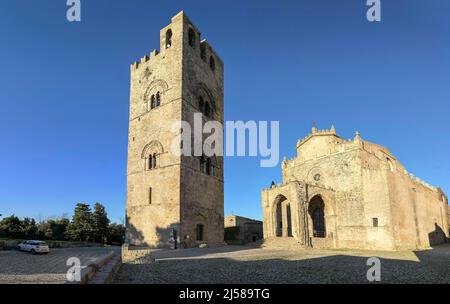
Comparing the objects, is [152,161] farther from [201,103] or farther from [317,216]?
[317,216]

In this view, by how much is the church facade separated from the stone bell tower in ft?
22.6

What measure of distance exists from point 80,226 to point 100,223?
96.4 inches

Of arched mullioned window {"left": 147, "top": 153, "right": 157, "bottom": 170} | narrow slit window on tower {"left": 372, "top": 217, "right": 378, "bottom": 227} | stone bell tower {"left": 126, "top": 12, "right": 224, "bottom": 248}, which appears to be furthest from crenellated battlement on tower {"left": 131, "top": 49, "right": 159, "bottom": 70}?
narrow slit window on tower {"left": 372, "top": 217, "right": 378, "bottom": 227}

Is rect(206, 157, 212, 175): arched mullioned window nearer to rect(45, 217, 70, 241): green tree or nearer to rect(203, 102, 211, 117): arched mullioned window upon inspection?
rect(203, 102, 211, 117): arched mullioned window

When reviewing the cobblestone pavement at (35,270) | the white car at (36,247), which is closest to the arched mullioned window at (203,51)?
the white car at (36,247)

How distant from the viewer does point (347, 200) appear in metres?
28.9

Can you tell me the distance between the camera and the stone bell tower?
910 inches

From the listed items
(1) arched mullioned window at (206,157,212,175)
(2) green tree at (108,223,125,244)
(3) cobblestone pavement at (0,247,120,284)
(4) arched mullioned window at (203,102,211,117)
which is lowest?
(2) green tree at (108,223,125,244)

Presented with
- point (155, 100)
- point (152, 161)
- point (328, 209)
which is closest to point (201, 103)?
point (155, 100)

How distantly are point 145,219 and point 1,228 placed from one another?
19.1 meters

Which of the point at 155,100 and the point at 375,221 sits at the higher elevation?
the point at 155,100

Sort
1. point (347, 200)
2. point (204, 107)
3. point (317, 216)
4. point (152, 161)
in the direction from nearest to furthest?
point (152, 161) → point (204, 107) → point (347, 200) → point (317, 216)

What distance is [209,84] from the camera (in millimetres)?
29500
